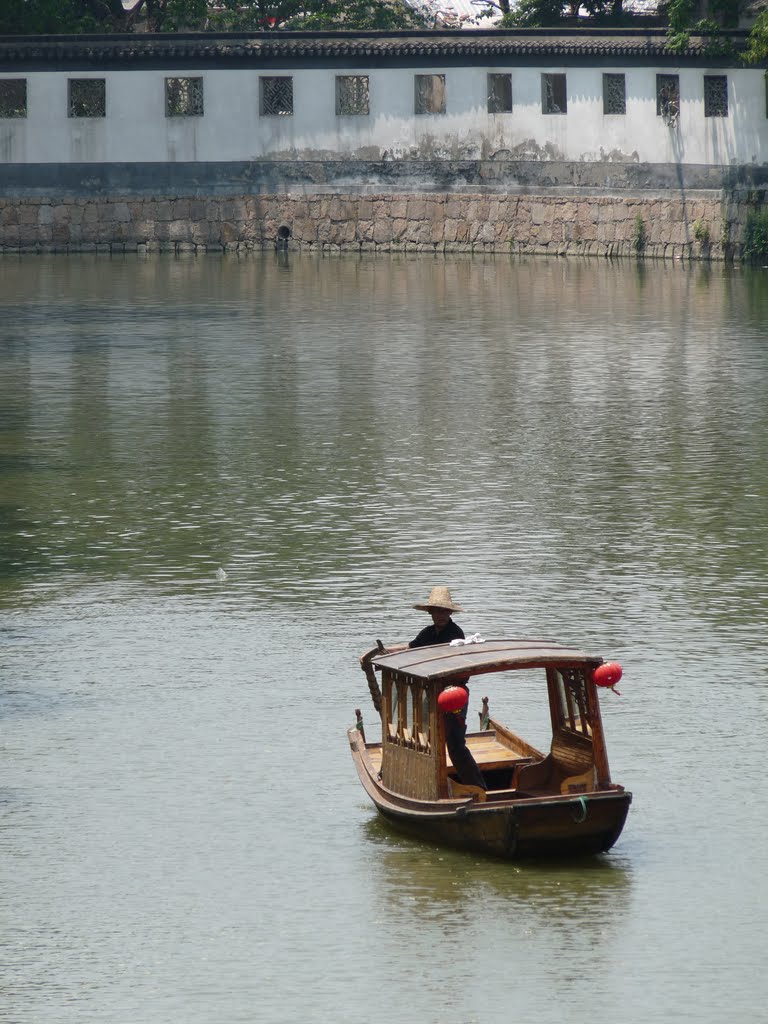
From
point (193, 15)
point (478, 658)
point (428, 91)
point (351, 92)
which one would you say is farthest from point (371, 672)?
point (193, 15)

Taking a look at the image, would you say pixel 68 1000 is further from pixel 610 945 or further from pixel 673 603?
pixel 673 603

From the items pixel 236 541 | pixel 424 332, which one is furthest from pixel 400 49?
pixel 236 541

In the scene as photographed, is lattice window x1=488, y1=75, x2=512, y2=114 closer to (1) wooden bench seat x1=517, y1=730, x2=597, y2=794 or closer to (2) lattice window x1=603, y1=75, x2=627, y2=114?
(2) lattice window x1=603, y1=75, x2=627, y2=114

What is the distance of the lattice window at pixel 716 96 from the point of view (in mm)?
48844

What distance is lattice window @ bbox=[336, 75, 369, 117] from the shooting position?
52594mm

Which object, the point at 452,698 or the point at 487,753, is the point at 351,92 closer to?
the point at 487,753

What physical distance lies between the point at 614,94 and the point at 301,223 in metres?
9.33

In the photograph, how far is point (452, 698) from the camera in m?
10.0

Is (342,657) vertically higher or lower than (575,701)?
lower

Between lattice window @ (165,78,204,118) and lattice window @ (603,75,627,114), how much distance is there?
447 inches

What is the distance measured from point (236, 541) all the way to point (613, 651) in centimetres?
479

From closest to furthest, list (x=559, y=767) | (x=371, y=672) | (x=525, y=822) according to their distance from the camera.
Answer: (x=525, y=822) → (x=559, y=767) → (x=371, y=672)

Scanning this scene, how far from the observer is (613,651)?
14.1m

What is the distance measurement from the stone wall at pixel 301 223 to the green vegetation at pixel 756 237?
4.74 m
